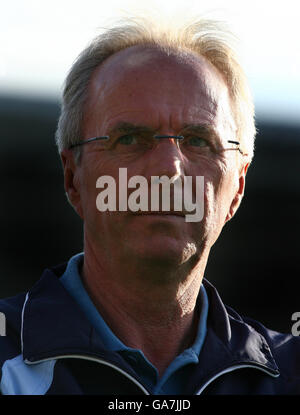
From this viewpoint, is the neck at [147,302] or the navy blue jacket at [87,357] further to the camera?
the neck at [147,302]

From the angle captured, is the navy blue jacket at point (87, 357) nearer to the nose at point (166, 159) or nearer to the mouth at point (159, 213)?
the mouth at point (159, 213)

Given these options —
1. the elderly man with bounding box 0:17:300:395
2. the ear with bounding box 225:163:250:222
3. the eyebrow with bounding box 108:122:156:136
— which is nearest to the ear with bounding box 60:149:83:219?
the elderly man with bounding box 0:17:300:395

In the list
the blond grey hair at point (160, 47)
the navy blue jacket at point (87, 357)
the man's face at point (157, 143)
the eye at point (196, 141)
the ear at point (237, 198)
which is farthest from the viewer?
the ear at point (237, 198)

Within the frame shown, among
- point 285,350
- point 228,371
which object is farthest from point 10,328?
point 285,350

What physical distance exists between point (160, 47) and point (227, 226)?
244 inches

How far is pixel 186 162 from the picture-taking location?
2.25 m

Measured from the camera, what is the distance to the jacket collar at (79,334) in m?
2.11

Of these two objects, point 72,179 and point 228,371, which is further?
point 72,179

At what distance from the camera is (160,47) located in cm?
235

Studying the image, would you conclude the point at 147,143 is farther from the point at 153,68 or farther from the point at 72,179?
the point at 72,179

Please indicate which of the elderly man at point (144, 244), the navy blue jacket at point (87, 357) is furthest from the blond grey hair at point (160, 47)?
the navy blue jacket at point (87, 357)

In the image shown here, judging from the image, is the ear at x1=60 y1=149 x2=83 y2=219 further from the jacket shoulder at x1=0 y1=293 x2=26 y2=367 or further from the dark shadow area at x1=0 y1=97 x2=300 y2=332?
the dark shadow area at x1=0 y1=97 x2=300 y2=332

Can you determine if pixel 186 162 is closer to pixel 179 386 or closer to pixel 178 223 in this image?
pixel 178 223

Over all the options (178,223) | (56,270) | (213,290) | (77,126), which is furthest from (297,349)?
(77,126)
